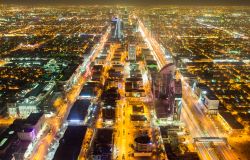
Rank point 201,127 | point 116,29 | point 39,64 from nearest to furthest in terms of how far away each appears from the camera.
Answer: point 201,127 → point 39,64 → point 116,29

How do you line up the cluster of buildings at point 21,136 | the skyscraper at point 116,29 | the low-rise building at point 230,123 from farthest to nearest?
the skyscraper at point 116,29
the low-rise building at point 230,123
the cluster of buildings at point 21,136

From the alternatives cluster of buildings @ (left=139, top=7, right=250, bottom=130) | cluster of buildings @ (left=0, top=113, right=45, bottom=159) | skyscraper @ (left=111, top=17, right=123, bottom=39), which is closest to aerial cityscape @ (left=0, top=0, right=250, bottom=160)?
cluster of buildings @ (left=0, top=113, right=45, bottom=159)

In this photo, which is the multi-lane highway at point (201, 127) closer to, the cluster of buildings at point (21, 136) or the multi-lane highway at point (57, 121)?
the multi-lane highway at point (57, 121)

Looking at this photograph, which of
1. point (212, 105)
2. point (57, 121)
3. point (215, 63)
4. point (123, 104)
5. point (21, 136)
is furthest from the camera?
point (215, 63)

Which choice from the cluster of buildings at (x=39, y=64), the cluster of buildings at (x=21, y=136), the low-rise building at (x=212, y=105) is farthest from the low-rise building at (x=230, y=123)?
the cluster of buildings at (x=39, y=64)

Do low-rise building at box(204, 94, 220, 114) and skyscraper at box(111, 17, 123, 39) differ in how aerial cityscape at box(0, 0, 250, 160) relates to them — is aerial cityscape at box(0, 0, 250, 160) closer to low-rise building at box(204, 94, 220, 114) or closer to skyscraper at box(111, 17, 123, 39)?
low-rise building at box(204, 94, 220, 114)

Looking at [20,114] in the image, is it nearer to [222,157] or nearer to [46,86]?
[46,86]

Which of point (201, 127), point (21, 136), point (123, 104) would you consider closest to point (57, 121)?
point (21, 136)

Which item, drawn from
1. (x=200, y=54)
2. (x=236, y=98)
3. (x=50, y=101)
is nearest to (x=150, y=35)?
(x=200, y=54)

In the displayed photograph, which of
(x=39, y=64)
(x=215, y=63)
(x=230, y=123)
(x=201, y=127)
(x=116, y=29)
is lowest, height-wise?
(x=201, y=127)

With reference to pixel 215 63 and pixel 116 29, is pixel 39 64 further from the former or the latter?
pixel 215 63

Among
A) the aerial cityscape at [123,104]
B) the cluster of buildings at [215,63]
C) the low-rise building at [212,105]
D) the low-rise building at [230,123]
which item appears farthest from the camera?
the cluster of buildings at [215,63]
